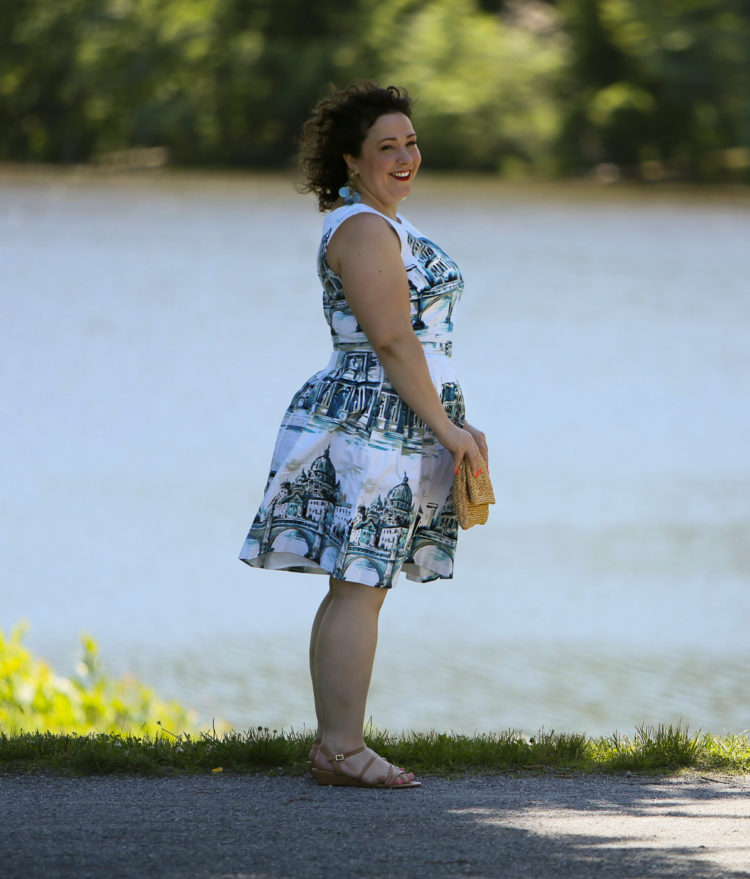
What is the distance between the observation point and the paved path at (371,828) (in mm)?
3152

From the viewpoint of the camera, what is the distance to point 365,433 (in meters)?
3.76

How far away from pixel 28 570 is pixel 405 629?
14.2 feet

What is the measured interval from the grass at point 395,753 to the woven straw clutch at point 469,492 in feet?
2.75

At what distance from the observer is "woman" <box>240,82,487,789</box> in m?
3.69

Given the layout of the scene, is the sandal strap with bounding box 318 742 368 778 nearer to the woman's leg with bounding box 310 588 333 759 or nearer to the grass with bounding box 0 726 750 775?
the woman's leg with bounding box 310 588 333 759

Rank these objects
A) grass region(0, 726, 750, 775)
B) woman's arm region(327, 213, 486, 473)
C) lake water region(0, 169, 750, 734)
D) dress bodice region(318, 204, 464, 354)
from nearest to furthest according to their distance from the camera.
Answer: woman's arm region(327, 213, 486, 473) < dress bodice region(318, 204, 464, 354) < grass region(0, 726, 750, 775) < lake water region(0, 169, 750, 734)

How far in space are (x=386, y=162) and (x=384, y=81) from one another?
4398 centimetres

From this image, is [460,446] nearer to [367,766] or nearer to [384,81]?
[367,766]

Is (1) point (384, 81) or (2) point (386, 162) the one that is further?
(1) point (384, 81)

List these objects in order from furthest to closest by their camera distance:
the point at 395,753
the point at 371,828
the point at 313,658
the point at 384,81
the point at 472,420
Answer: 1. the point at 384,81
2. the point at 472,420
3. the point at 395,753
4. the point at 313,658
5. the point at 371,828

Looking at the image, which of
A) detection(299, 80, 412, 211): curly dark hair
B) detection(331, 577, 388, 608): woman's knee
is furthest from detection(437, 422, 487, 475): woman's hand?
detection(299, 80, 412, 211): curly dark hair

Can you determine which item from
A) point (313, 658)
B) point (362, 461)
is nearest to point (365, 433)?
point (362, 461)

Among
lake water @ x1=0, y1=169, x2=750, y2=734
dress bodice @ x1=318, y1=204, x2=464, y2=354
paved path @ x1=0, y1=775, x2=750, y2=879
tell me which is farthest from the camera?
lake water @ x1=0, y1=169, x2=750, y2=734

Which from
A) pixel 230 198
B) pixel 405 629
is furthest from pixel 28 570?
pixel 230 198
